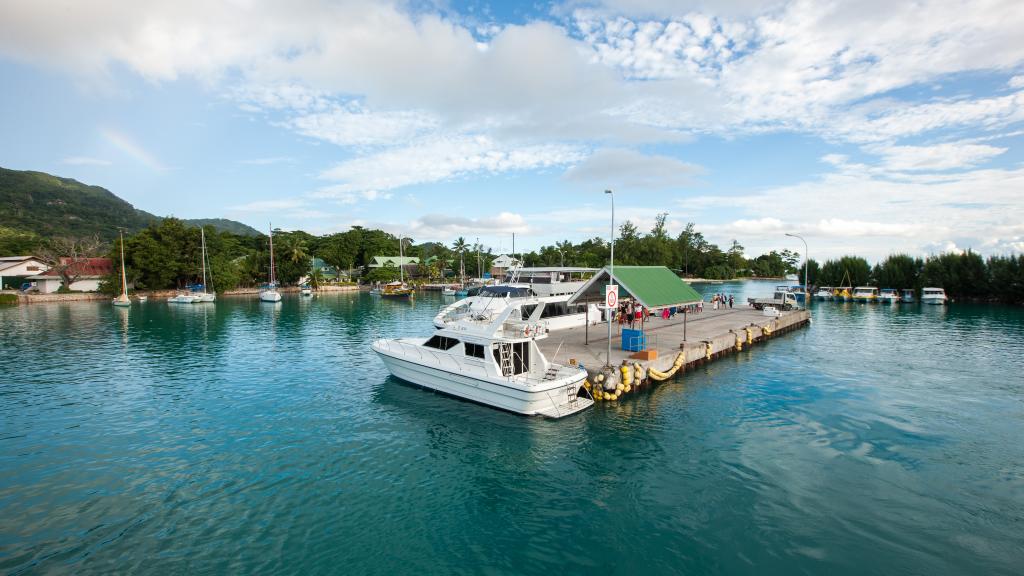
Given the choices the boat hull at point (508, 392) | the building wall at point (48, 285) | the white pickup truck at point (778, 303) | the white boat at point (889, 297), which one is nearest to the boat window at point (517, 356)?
the boat hull at point (508, 392)

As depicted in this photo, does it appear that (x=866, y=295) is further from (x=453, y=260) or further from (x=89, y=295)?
(x=89, y=295)

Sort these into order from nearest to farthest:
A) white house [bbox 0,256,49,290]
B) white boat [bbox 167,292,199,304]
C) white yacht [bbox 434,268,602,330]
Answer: white yacht [bbox 434,268,602,330] < white boat [bbox 167,292,199,304] < white house [bbox 0,256,49,290]

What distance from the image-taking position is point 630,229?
507ft

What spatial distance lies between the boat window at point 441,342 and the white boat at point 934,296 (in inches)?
3077

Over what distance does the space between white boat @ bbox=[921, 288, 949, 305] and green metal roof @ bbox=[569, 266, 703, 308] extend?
195 ft

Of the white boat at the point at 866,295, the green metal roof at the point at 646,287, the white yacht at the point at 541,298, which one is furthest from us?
the white boat at the point at 866,295

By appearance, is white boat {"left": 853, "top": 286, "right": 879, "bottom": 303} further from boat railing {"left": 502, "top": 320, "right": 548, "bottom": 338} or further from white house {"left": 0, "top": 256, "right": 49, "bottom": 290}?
white house {"left": 0, "top": 256, "right": 49, "bottom": 290}

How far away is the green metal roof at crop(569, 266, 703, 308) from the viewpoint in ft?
87.7

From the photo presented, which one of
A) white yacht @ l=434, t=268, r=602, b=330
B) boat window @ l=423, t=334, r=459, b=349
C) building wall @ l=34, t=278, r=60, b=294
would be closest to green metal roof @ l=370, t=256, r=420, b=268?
building wall @ l=34, t=278, r=60, b=294

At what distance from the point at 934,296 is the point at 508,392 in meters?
78.5

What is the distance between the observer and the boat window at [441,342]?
20.7 meters

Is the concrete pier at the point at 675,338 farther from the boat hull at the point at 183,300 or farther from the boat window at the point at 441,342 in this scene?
the boat hull at the point at 183,300

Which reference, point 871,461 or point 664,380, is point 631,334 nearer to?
point 664,380

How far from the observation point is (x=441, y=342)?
21.2m
